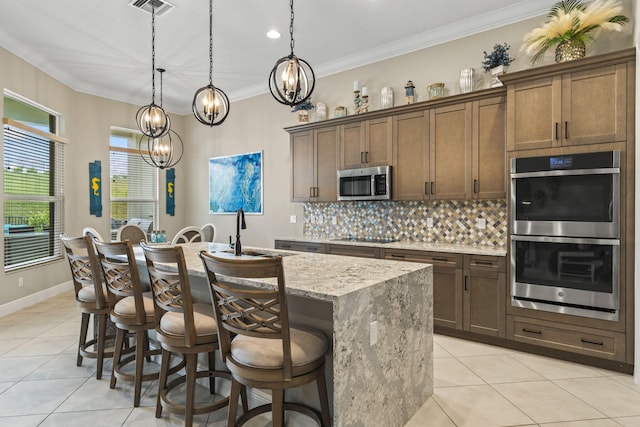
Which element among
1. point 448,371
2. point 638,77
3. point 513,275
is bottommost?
point 448,371

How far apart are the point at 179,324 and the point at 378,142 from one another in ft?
10.3

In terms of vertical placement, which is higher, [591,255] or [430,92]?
[430,92]

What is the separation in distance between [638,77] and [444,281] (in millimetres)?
2257

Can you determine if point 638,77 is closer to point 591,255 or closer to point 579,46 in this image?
point 579,46

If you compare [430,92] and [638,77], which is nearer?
[638,77]

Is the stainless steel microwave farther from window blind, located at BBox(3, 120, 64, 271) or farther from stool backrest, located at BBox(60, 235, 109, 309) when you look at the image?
window blind, located at BBox(3, 120, 64, 271)

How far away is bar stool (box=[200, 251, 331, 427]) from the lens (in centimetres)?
161

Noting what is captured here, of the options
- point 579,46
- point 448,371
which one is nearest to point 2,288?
point 448,371

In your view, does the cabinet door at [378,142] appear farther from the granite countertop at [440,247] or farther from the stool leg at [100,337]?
the stool leg at [100,337]

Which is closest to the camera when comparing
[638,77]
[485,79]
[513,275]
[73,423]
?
[73,423]

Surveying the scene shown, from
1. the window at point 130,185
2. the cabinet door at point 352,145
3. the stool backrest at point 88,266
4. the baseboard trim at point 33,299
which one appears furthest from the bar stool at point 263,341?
the window at point 130,185

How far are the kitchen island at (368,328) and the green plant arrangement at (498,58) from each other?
2492 millimetres

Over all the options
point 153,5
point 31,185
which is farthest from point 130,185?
point 153,5

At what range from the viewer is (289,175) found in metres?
5.77
